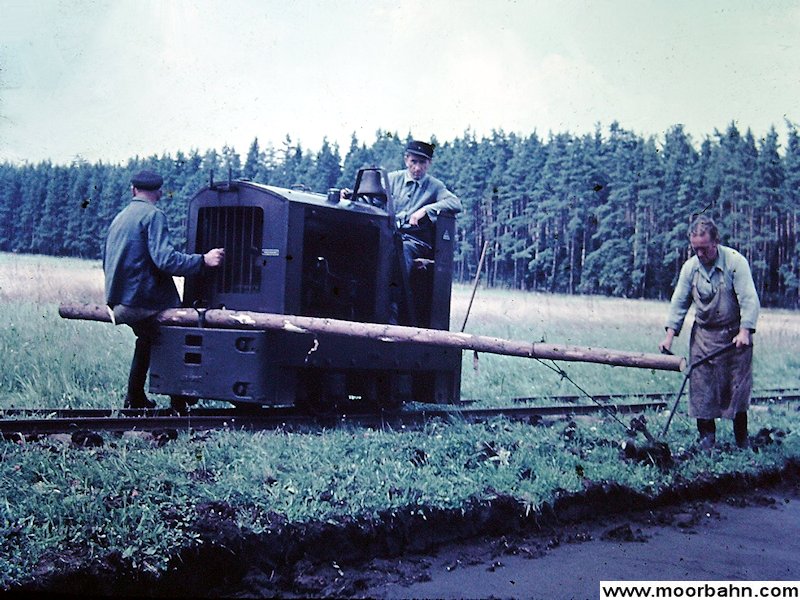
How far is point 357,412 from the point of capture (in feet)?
24.8

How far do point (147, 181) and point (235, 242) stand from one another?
2.85 ft

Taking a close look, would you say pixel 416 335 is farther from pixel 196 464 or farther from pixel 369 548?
pixel 369 548

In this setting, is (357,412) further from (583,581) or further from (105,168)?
(105,168)

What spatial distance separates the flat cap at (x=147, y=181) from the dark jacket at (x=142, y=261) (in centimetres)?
22

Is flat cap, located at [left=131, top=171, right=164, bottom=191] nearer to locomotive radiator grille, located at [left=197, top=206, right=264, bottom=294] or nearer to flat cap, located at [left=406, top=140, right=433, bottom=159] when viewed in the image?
locomotive radiator grille, located at [left=197, top=206, right=264, bottom=294]

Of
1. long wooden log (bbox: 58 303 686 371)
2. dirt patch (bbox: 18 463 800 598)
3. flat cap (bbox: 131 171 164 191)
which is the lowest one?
dirt patch (bbox: 18 463 800 598)

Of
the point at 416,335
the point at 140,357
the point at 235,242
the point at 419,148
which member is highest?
the point at 419,148

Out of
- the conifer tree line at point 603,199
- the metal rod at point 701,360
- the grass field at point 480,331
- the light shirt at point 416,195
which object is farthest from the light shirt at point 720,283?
the conifer tree line at point 603,199

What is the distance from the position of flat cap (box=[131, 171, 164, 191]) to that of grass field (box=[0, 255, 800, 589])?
6.45 feet

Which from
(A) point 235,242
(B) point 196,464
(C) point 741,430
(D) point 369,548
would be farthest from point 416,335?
(C) point 741,430

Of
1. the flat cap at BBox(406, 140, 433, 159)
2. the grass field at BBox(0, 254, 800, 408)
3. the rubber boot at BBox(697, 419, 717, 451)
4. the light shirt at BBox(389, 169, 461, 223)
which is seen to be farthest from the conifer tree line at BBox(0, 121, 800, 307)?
the rubber boot at BBox(697, 419, 717, 451)

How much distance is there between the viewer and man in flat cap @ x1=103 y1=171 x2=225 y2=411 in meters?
6.64

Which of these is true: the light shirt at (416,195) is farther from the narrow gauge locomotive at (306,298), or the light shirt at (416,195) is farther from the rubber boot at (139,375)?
the rubber boot at (139,375)

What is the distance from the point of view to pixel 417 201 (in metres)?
8.34
